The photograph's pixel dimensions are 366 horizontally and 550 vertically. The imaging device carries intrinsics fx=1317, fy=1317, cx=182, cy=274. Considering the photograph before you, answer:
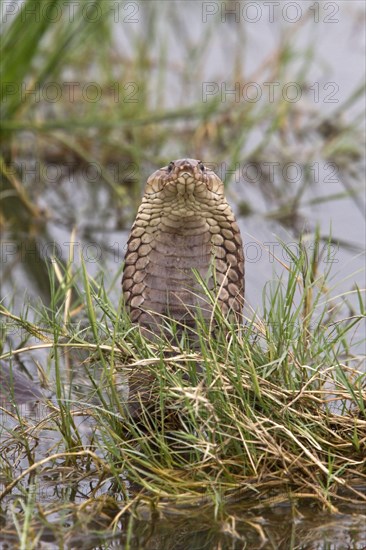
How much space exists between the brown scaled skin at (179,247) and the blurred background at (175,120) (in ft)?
4.91

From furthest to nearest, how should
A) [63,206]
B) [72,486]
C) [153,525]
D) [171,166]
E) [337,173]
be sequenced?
1. [337,173]
2. [63,206]
3. [171,166]
4. [72,486]
5. [153,525]

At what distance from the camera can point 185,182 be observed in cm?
424

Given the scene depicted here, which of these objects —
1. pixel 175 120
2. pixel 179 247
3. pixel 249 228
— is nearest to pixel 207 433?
pixel 179 247

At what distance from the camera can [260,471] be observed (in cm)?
365

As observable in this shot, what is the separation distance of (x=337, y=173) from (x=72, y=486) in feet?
14.7

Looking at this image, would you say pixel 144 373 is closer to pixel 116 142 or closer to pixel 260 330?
pixel 260 330

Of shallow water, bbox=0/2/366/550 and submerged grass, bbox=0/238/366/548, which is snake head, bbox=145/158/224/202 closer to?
shallow water, bbox=0/2/366/550

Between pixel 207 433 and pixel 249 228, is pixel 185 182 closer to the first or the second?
pixel 207 433

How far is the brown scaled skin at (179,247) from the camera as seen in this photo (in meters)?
4.26

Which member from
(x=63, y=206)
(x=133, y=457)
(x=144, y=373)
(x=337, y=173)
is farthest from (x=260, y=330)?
(x=337, y=173)

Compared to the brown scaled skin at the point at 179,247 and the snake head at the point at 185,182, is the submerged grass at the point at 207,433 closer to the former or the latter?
the brown scaled skin at the point at 179,247

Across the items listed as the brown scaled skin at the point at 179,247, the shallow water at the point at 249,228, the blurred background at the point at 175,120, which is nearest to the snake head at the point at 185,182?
the brown scaled skin at the point at 179,247

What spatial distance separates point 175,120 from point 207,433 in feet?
14.3

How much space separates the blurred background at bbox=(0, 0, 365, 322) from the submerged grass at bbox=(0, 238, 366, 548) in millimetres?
1884
